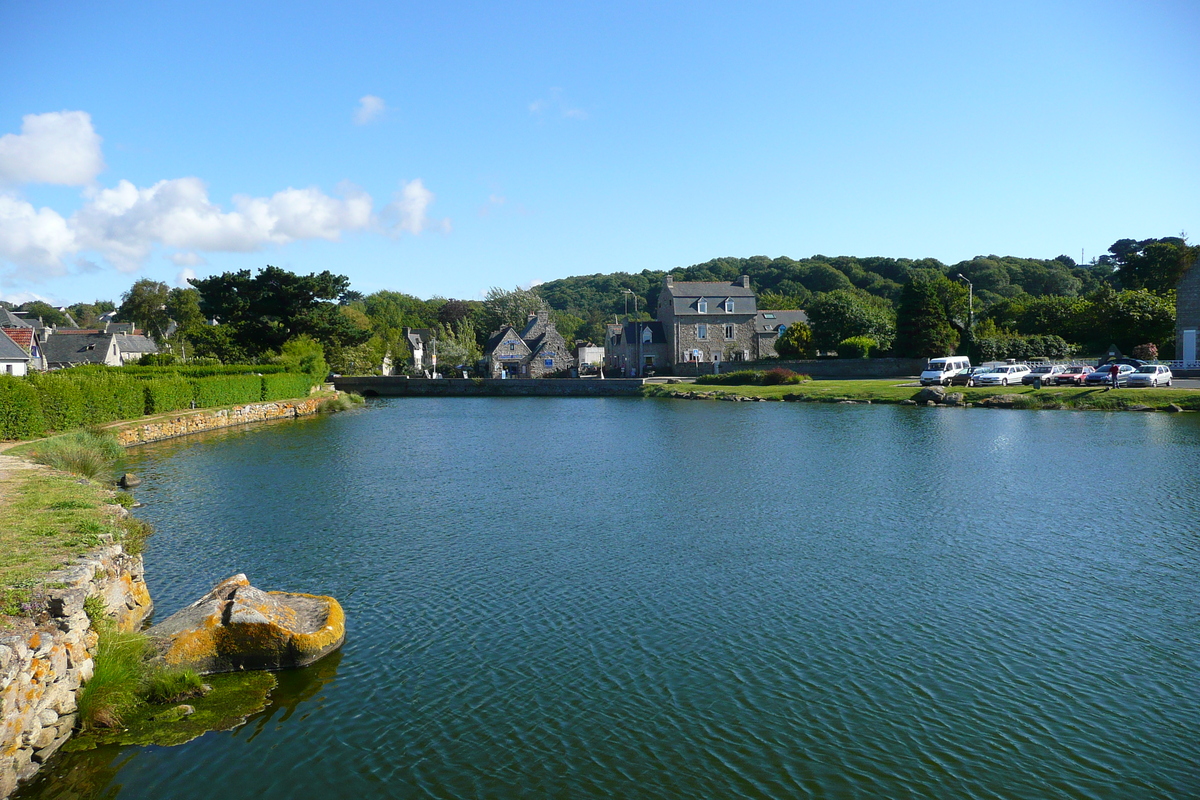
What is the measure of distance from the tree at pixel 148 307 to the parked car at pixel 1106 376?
12012 cm

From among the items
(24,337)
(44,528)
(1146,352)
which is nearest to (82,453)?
(44,528)

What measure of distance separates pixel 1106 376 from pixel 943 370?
9400 millimetres

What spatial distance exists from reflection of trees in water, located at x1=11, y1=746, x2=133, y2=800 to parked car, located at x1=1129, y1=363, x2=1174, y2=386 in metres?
52.7

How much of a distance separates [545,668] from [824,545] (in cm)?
810

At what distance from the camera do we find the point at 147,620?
12406mm

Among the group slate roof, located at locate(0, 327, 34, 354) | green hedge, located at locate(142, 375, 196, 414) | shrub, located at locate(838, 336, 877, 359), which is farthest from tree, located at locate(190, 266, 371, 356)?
shrub, located at locate(838, 336, 877, 359)

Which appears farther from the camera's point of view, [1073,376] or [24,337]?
[24,337]

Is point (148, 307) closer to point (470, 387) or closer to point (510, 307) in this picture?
point (510, 307)

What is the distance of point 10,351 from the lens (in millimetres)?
54906

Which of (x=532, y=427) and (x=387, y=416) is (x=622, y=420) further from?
(x=387, y=416)

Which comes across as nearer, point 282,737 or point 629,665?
point 282,737

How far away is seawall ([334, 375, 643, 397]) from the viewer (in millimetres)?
69750

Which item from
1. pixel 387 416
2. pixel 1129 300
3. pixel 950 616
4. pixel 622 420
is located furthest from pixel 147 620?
pixel 1129 300

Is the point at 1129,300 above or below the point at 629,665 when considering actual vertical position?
above
